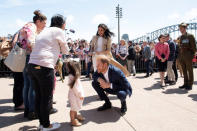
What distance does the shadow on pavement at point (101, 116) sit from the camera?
10.3ft

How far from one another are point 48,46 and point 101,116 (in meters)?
1.62

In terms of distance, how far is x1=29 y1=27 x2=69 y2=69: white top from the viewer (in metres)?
2.48

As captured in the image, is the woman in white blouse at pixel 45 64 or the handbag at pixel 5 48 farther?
the handbag at pixel 5 48

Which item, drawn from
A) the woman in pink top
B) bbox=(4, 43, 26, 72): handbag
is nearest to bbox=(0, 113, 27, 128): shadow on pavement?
bbox=(4, 43, 26, 72): handbag

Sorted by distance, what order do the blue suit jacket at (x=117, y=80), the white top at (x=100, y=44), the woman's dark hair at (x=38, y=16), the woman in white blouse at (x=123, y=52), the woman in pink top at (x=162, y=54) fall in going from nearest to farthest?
1. the woman's dark hair at (x=38, y=16)
2. the blue suit jacket at (x=117, y=80)
3. the white top at (x=100, y=44)
4. the woman in pink top at (x=162, y=54)
5. the woman in white blouse at (x=123, y=52)

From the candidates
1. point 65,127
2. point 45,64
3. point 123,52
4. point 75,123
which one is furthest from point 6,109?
point 123,52

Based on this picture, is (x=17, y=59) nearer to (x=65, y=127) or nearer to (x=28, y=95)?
(x=28, y=95)

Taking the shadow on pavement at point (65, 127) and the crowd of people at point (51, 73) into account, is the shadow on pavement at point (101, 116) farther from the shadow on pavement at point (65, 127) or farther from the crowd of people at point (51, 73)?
the shadow on pavement at point (65, 127)

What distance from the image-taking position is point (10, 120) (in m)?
3.22

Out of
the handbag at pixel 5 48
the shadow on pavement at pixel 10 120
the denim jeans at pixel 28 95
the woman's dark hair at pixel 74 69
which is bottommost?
the shadow on pavement at pixel 10 120

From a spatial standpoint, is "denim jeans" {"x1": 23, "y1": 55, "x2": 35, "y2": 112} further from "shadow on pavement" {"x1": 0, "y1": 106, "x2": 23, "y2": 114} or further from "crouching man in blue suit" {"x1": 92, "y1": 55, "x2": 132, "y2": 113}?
"crouching man in blue suit" {"x1": 92, "y1": 55, "x2": 132, "y2": 113}

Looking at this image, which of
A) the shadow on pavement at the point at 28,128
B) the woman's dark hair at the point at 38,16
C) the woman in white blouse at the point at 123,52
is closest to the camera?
the shadow on pavement at the point at 28,128

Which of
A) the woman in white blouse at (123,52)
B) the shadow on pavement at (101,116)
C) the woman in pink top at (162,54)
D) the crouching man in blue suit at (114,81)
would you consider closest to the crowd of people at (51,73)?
the crouching man in blue suit at (114,81)

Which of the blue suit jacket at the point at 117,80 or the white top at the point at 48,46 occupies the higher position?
the white top at the point at 48,46
